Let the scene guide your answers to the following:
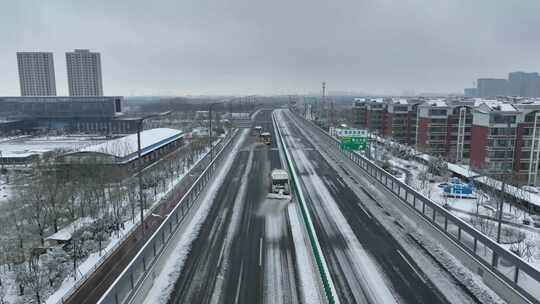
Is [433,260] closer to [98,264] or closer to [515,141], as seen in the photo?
[98,264]

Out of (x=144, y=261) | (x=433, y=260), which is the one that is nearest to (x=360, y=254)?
(x=433, y=260)

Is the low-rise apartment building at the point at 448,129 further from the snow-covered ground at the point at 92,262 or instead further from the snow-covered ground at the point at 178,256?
the snow-covered ground at the point at 92,262

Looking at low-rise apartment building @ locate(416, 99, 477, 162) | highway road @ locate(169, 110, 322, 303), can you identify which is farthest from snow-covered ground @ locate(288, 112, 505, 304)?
low-rise apartment building @ locate(416, 99, 477, 162)

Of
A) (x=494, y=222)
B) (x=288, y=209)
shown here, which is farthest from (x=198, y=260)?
(x=494, y=222)

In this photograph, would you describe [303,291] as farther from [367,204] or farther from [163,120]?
[163,120]

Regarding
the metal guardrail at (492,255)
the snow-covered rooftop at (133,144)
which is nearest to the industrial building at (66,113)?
the snow-covered rooftop at (133,144)

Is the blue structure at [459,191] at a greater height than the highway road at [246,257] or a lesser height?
lesser

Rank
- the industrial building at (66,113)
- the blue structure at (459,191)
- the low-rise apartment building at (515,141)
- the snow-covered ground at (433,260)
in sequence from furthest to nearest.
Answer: the industrial building at (66,113)
the low-rise apartment building at (515,141)
the blue structure at (459,191)
the snow-covered ground at (433,260)
